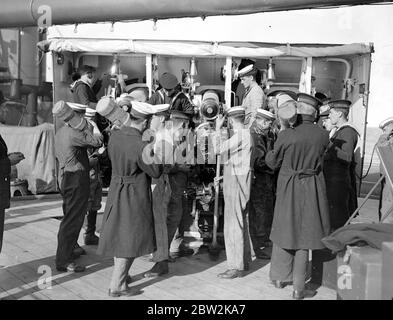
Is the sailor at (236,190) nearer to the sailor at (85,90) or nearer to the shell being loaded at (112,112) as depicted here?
the shell being loaded at (112,112)

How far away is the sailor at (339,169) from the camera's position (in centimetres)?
542

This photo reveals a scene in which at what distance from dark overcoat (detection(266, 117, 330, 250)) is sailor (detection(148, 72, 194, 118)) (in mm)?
2299

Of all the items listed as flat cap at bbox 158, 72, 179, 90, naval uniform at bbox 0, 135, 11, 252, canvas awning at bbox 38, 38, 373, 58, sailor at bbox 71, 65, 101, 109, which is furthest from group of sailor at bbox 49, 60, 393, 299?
canvas awning at bbox 38, 38, 373, 58

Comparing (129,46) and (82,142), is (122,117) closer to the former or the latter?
(82,142)

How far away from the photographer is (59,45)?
7945 millimetres

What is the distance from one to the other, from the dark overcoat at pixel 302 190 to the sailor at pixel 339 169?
1.12 meters

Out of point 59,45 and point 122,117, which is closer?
point 122,117

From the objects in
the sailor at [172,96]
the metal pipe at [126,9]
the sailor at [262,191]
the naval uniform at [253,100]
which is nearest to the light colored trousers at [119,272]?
the sailor at [262,191]

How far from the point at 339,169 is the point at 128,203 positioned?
283cm

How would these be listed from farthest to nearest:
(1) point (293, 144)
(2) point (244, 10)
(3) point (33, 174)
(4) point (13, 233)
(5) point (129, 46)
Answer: (3) point (33, 174)
(5) point (129, 46)
(4) point (13, 233)
(1) point (293, 144)
(2) point (244, 10)

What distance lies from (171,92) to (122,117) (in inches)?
98.7

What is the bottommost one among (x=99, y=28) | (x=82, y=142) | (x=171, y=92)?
(x=82, y=142)

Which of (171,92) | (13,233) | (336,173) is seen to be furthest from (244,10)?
(13,233)

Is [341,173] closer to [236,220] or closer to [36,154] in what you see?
[236,220]
